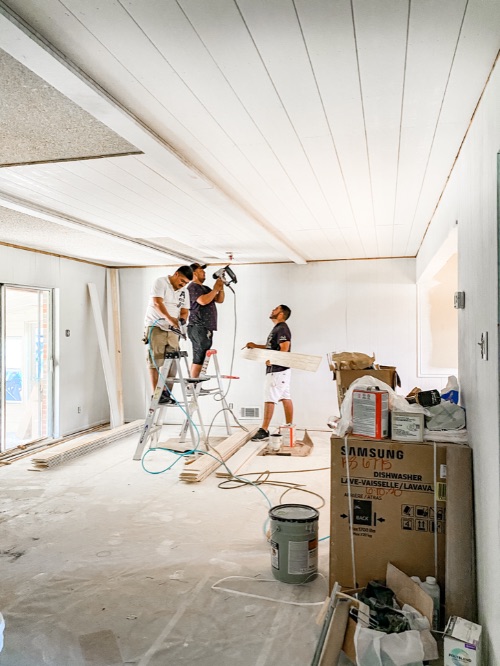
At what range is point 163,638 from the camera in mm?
2184

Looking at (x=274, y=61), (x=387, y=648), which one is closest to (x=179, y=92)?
(x=274, y=61)

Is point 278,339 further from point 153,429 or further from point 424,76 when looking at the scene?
point 424,76

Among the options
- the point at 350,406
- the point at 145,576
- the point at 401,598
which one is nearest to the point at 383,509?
the point at 401,598

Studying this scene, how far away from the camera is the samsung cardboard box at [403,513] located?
2195 millimetres

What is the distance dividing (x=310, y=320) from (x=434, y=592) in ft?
15.6

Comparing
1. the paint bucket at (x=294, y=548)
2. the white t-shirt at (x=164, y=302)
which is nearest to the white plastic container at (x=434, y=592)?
the paint bucket at (x=294, y=548)

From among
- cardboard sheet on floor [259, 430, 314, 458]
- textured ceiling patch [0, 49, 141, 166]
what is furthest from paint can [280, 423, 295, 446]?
textured ceiling patch [0, 49, 141, 166]

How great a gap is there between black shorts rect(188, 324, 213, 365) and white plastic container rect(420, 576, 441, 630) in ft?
13.1

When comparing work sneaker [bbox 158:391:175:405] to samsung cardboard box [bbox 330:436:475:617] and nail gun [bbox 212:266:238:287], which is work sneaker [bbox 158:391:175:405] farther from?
samsung cardboard box [bbox 330:436:475:617]

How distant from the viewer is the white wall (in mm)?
6398

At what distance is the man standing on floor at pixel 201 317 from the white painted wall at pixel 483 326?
3804 millimetres

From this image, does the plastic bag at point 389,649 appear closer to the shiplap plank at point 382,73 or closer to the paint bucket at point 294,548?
the paint bucket at point 294,548

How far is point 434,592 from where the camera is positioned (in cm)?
217

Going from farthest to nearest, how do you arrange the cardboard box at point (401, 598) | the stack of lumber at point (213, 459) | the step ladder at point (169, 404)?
the step ladder at point (169, 404), the stack of lumber at point (213, 459), the cardboard box at point (401, 598)
